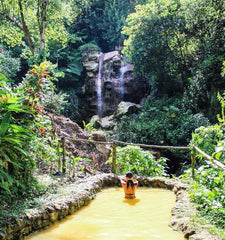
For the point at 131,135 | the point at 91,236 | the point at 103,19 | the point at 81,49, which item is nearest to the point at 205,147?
the point at 91,236

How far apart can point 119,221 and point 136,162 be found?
284 cm

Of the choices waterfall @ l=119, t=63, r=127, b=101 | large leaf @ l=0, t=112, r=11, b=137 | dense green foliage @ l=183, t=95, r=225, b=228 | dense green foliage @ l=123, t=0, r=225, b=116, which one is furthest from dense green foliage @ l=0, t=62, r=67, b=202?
waterfall @ l=119, t=63, r=127, b=101

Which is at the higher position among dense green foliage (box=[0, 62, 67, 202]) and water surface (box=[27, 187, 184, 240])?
dense green foliage (box=[0, 62, 67, 202])

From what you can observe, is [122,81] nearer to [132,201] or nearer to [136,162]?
[136,162]

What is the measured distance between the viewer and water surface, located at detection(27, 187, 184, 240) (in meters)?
2.64

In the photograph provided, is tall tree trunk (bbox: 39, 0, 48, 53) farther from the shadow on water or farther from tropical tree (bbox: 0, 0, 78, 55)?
the shadow on water

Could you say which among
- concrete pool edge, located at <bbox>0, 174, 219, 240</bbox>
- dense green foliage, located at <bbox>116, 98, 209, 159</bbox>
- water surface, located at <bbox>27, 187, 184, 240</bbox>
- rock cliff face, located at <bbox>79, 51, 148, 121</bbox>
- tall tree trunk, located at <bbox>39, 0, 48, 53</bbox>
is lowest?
water surface, located at <bbox>27, 187, 184, 240</bbox>

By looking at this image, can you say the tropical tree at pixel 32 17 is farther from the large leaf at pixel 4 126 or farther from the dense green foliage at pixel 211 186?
the dense green foliage at pixel 211 186

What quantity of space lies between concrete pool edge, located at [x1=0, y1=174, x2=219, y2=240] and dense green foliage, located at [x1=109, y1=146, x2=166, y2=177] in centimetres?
106

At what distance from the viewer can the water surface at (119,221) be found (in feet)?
8.65

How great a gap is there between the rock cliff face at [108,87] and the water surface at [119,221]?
11091 millimetres

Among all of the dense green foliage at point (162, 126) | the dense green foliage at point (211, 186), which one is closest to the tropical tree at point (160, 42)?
the dense green foliage at point (162, 126)

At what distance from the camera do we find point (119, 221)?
3.12 meters

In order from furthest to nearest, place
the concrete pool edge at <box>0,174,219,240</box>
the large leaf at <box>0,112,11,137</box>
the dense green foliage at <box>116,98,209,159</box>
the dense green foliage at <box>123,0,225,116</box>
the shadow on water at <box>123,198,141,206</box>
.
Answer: the dense green foliage at <box>123,0,225,116</box> < the dense green foliage at <box>116,98,209,159</box> < the shadow on water at <box>123,198,141,206</box> < the large leaf at <box>0,112,11,137</box> < the concrete pool edge at <box>0,174,219,240</box>
